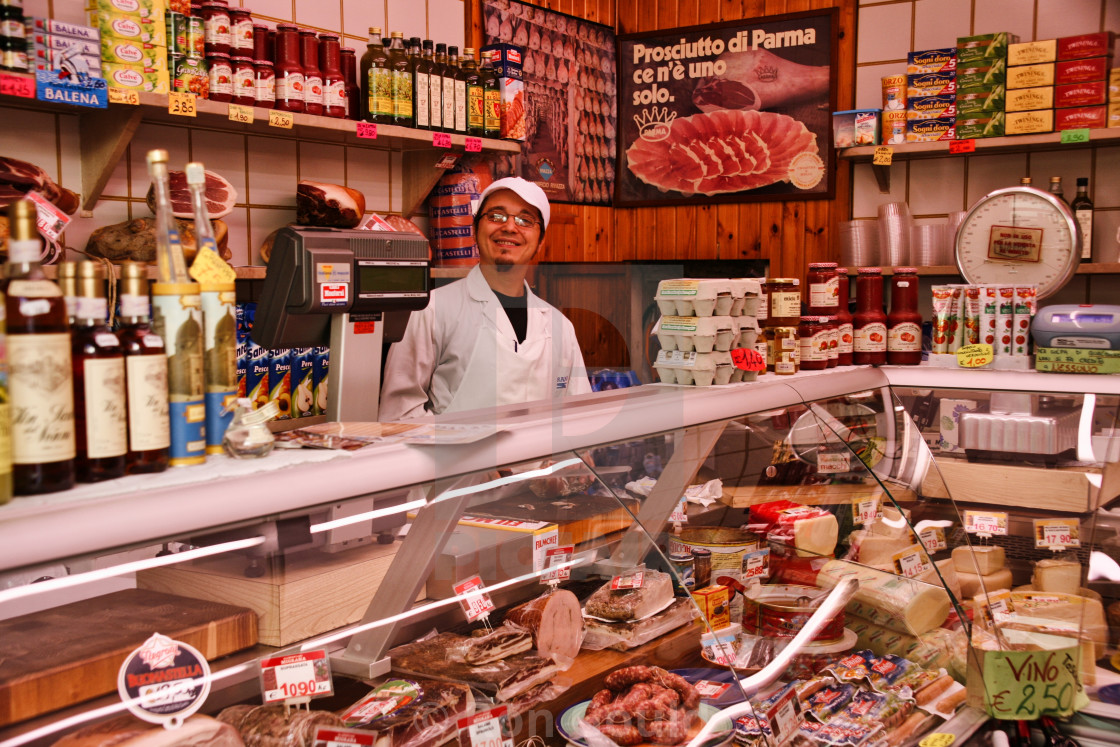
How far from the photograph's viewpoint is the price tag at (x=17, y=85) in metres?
2.36

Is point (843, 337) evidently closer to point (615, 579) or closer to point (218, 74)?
point (615, 579)

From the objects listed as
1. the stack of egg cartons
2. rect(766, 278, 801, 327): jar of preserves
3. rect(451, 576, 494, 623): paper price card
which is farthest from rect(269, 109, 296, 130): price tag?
rect(451, 576, 494, 623): paper price card

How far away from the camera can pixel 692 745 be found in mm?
1558

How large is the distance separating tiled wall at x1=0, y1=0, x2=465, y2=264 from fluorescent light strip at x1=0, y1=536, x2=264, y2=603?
7.39ft

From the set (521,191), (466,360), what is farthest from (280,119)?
(466,360)

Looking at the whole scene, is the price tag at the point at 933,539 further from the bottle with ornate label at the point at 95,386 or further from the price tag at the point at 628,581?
the bottle with ornate label at the point at 95,386

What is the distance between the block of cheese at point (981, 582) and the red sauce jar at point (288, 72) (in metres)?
2.62

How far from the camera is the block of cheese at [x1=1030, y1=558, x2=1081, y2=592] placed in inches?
93.9

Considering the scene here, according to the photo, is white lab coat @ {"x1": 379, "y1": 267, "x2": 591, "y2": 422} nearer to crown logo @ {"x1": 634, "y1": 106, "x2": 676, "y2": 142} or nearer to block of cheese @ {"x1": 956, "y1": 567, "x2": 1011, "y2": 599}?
block of cheese @ {"x1": 956, "y1": 567, "x2": 1011, "y2": 599}

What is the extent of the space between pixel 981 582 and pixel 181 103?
8.66 ft

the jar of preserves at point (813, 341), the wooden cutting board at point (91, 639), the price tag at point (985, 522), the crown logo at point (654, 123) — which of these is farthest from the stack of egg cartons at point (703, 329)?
the crown logo at point (654, 123)

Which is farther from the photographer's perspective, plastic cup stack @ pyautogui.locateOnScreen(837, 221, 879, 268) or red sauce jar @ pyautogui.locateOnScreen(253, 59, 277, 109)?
plastic cup stack @ pyautogui.locateOnScreen(837, 221, 879, 268)

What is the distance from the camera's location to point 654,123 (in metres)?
5.50

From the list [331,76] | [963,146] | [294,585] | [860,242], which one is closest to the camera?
[294,585]
